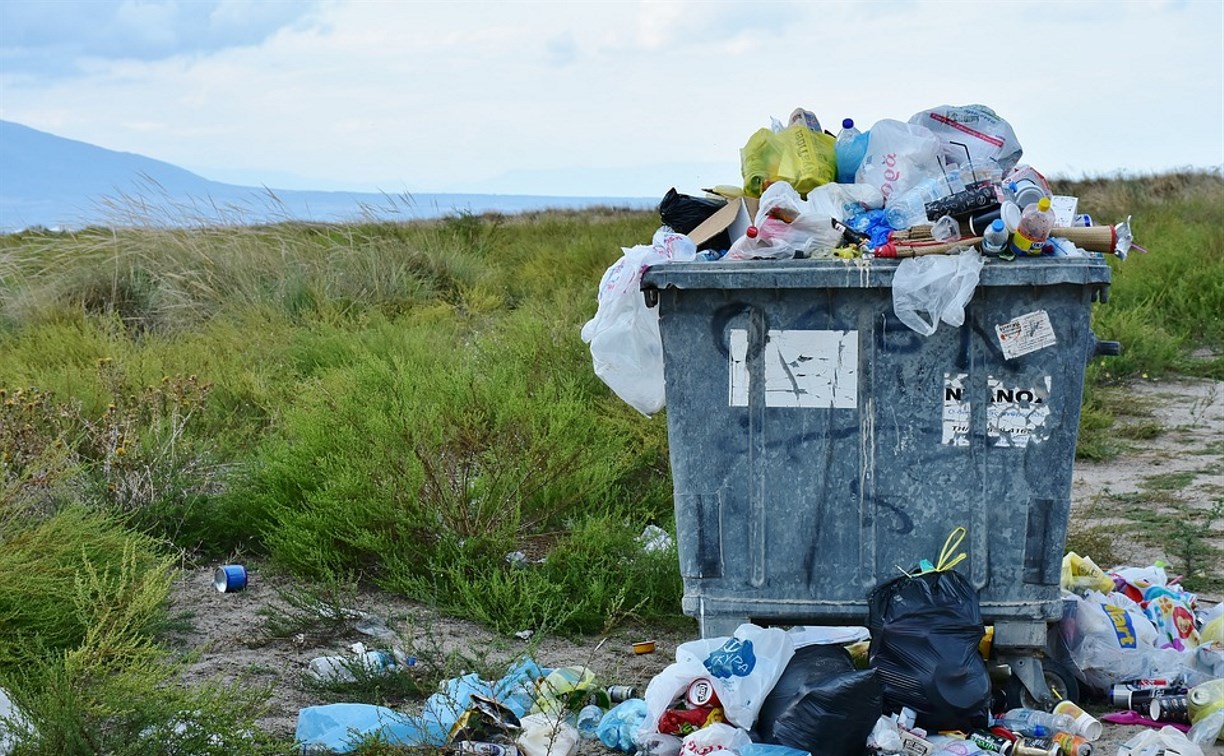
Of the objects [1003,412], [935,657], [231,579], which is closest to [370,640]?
[231,579]

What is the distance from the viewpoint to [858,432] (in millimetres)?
3471

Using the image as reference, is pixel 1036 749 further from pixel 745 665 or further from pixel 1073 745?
pixel 745 665

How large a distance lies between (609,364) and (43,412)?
2.99 metres

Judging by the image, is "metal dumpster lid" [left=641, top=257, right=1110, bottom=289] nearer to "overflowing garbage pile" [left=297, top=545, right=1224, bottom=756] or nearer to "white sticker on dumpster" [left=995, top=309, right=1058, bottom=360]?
"white sticker on dumpster" [left=995, top=309, right=1058, bottom=360]

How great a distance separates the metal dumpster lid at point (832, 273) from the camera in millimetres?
3309

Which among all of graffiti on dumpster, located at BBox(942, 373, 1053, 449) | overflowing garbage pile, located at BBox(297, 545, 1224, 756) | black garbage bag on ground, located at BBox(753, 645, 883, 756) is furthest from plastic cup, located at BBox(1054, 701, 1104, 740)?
graffiti on dumpster, located at BBox(942, 373, 1053, 449)

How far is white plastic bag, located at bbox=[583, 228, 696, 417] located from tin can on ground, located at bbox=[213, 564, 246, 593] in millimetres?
1632

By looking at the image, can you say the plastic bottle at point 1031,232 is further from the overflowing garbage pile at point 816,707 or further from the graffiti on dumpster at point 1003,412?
the overflowing garbage pile at point 816,707

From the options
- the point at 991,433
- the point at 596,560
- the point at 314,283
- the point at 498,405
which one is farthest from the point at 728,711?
the point at 314,283

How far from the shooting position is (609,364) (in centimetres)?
382

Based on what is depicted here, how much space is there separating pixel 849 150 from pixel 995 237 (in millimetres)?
669

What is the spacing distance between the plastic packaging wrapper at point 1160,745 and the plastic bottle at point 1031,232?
48.3 inches

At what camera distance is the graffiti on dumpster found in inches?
134

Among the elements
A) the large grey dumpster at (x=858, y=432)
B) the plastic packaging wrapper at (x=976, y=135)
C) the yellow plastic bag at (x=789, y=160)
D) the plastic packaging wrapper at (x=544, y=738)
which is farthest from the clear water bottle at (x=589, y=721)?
the plastic packaging wrapper at (x=976, y=135)
